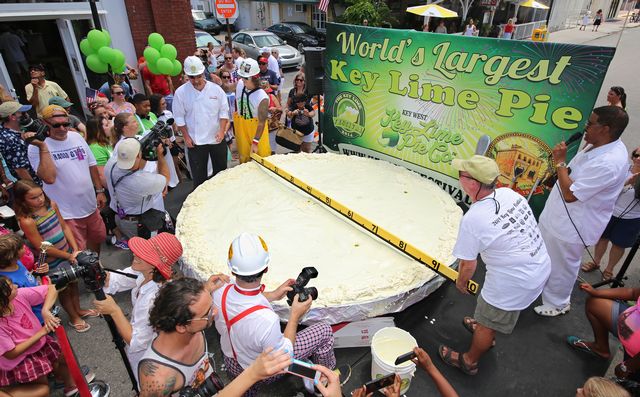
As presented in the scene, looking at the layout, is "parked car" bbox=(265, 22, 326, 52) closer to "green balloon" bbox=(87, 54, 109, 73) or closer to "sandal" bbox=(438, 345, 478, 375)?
"green balloon" bbox=(87, 54, 109, 73)

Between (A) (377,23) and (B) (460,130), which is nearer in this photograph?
(B) (460,130)

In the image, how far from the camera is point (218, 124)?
446cm

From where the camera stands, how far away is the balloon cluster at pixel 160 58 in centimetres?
589

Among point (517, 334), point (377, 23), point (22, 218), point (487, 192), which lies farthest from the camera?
point (377, 23)

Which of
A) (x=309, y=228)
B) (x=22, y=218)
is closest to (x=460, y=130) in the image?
(x=309, y=228)

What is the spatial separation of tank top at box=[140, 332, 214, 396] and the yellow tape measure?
5.54 feet

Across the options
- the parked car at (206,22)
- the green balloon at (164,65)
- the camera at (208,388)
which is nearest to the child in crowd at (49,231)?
the camera at (208,388)

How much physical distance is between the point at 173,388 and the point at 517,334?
272 cm

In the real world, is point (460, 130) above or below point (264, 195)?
above

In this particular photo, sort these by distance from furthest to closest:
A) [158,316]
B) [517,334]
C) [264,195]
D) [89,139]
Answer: [264,195]
[89,139]
[517,334]
[158,316]

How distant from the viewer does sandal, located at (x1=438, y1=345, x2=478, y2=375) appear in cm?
260

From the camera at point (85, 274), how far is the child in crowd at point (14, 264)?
516mm

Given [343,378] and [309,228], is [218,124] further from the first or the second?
[343,378]

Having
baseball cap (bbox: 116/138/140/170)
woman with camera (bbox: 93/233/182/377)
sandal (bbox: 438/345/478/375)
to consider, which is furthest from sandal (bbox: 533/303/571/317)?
baseball cap (bbox: 116/138/140/170)
